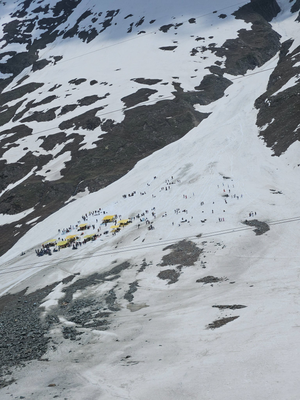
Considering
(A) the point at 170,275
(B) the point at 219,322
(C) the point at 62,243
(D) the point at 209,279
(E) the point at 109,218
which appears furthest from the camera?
(E) the point at 109,218

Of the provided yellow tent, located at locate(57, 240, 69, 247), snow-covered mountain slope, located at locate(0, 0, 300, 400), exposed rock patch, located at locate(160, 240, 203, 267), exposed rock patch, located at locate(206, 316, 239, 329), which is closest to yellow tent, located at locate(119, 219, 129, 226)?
snow-covered mountain slope, located at locate(0, 0, 300, 400)

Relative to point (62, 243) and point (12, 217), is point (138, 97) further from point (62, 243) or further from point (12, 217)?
point (62, 243)

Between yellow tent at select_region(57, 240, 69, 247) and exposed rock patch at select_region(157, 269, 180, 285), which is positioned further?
yellow tent at select_region(57, 240, 69, 247)

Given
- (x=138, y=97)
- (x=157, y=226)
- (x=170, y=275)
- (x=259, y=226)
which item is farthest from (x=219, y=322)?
(x=138, y=97)

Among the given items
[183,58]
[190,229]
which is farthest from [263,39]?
[190,229]

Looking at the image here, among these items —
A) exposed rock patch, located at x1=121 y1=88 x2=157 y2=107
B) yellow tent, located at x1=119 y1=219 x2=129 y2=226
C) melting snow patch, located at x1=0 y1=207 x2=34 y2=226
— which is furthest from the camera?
exposed rock patch, located at x1=121 y1=88 x2=157 y2=107

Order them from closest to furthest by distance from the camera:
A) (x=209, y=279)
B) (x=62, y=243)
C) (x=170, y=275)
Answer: (x=209, y=279)
(x=170, y=275)
(x=62, y=243)

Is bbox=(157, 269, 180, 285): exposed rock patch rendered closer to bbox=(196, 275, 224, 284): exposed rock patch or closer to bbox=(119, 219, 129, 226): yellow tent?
bbox=(196, 275, 224, 284): exposed rock patch

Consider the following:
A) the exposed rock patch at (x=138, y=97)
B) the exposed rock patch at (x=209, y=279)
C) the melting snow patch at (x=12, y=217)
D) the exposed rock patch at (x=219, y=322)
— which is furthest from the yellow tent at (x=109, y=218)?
the exposed rock patch at (x=138, y=97)

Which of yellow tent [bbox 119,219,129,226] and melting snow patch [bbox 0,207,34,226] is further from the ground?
yellow tent [bbox 119,219,129,226]

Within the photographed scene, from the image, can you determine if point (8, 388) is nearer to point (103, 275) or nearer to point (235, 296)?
point (235, 296)
